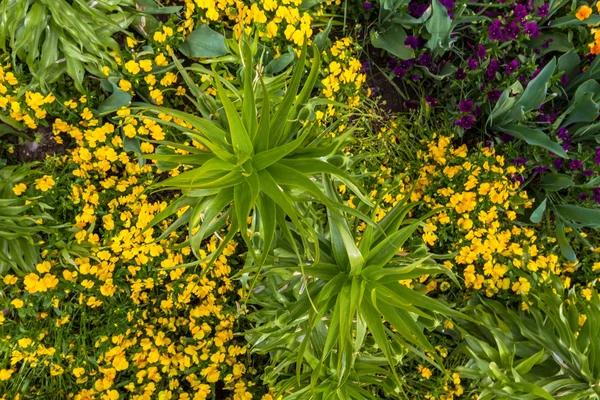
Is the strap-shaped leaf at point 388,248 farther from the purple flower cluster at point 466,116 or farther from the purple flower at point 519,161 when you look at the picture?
the purple flower at point 519,161

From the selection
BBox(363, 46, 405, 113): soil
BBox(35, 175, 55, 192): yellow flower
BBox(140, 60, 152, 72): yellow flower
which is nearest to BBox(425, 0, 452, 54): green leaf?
BBox(363, 46, 405, 113): soil

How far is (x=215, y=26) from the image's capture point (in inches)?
87.2

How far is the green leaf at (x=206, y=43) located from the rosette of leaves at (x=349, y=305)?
102cm

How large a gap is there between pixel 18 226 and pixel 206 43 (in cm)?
118

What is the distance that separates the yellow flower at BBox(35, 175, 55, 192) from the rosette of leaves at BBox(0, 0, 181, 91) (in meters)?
0.41

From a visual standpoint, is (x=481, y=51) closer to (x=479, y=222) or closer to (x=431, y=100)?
(x=431, y=100)

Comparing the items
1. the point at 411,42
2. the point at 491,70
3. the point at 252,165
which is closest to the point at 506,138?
the point at 491,70

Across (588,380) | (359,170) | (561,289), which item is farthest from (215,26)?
(588,380)

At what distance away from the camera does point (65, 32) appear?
1973 mm

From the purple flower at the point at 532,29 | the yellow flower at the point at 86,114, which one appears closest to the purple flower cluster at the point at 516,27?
the purple flower at the point at 532,29

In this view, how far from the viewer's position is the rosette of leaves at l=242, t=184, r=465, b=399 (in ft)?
4.55

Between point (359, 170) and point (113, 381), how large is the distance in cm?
157

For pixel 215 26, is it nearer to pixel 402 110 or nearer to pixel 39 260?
pixel 402 110

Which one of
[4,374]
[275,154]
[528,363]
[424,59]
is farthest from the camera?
[424,59]
